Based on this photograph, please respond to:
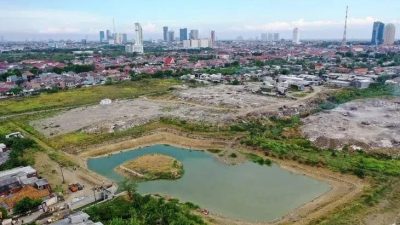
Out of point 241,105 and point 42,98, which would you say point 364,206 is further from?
point 42,98

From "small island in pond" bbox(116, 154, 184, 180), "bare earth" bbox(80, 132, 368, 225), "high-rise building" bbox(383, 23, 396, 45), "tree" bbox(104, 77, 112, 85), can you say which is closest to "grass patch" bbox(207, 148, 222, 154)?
"bare earth" bbox(80, 132, 368, 225)

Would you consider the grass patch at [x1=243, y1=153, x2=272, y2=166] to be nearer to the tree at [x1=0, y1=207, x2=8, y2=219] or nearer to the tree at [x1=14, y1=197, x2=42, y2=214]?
the tree at [x1=14, y1=197, x2=42, y2=214]

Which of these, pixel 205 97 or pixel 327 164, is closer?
pixel 327 164

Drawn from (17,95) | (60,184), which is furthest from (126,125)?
(17,95)

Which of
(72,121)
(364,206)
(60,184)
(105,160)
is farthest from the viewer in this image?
(72,121)

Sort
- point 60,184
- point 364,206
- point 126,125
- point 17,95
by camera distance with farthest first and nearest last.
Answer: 1. point 17,95
2. point 126,125
3. point 60,184
4. point 364,206

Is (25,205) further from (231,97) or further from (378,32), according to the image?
(378,32)
